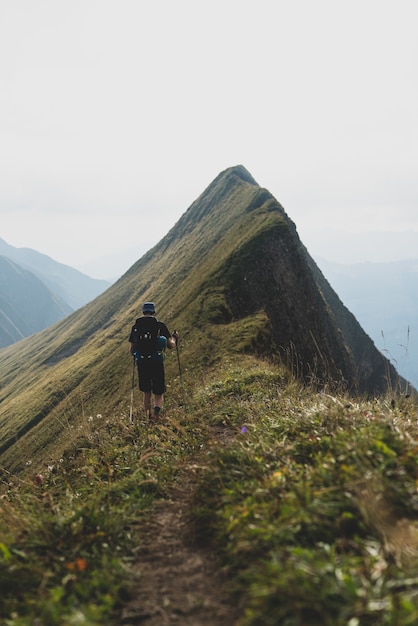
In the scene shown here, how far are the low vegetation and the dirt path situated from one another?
5.4 inches

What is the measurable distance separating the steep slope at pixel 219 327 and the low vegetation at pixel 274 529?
617 centimetres

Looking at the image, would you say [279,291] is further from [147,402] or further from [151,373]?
[151,373]

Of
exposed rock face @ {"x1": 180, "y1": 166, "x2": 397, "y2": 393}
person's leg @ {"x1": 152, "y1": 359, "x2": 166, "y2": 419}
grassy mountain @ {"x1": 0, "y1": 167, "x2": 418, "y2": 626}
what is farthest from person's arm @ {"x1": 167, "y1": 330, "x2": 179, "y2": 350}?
exposed rock face @ {"x1": 180, "y1": 166, "x2": 397, "y2": 393}

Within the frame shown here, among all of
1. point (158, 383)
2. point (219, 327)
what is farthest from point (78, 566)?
point (219, 327)

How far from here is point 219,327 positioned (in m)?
42.9

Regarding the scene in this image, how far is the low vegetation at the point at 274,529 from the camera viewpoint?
3.29 metres

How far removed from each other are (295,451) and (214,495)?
4.28ft

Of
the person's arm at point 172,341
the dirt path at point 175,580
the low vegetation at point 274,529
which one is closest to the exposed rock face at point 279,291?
the person's arm at point 172,341

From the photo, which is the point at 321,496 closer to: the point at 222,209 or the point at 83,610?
the point at 83,610

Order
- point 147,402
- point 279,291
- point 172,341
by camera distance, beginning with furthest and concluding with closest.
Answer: point 279,291, point 147,402, point 172,341

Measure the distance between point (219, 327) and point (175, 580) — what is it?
38.6m

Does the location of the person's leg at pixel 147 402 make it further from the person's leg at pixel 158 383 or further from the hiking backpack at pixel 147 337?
the hiking backpack at pixel 147 337

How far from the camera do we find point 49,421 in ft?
207

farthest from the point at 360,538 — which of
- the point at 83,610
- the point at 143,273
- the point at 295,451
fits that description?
the point at 143,273
